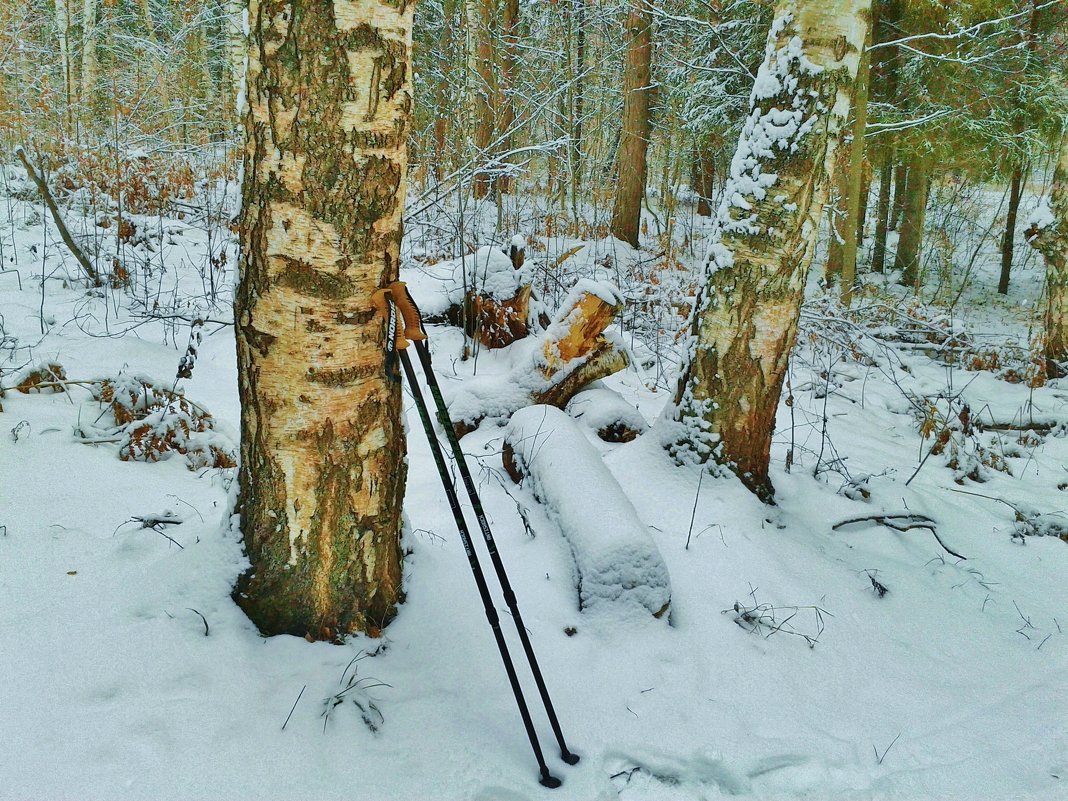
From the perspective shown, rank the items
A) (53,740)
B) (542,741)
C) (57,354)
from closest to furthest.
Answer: (53,740) < (542,741) < (57,354)

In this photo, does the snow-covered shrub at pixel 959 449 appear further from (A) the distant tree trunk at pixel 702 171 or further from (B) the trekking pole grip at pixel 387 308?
(A) the distant tree trunk at pixel 702 171

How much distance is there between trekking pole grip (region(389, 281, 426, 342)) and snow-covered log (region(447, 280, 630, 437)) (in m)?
2.26

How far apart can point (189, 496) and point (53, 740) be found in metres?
1.32

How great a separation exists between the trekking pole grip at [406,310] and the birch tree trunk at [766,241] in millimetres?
1790

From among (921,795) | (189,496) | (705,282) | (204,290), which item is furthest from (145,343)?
(921,795)

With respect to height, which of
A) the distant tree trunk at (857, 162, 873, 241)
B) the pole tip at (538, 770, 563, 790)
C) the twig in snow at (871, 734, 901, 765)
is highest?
the distant tree trunk at (857, 162, 873, 241)

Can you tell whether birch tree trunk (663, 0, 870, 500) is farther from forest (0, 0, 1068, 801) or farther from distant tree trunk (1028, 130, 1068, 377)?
distant tree trunk (1028, 130, 1068, 377)

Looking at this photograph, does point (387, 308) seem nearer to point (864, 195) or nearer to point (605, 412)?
point (605, 412)

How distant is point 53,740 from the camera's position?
4.91 ft

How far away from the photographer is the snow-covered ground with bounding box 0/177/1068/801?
1630mm

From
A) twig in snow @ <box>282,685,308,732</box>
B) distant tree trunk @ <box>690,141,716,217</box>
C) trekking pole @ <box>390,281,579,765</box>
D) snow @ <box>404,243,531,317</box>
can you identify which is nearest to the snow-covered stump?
trekking pole @ <box>390,281,579,765</box>

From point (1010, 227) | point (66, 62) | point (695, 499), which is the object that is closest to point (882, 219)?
point (1010, 227)

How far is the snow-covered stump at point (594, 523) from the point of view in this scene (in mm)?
2320

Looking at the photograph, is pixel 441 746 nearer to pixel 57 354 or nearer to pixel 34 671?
pixel 34 671
